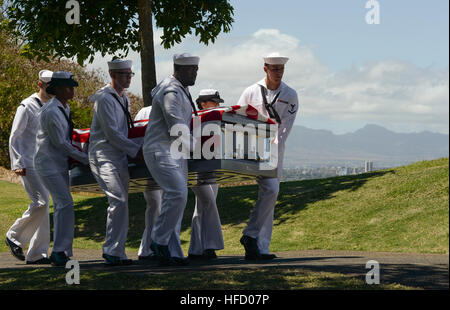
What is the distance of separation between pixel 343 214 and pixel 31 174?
661cm

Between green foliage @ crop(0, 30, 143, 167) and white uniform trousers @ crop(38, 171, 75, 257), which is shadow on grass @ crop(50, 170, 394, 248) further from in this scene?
green foliage @ crop(0, 30, 143, 167)

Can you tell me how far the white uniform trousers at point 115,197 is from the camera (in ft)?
27.3

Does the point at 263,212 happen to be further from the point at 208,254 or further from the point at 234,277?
the point at 234,277

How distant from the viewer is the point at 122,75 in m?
8.70

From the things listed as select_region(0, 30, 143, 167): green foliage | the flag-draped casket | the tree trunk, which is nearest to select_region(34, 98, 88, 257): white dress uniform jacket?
the flag-draped casket

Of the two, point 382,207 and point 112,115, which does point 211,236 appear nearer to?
point 112,115

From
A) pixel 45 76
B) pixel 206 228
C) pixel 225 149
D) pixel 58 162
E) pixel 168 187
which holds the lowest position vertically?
pixel 206 228

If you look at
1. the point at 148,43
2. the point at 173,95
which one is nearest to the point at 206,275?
the point at 173,95

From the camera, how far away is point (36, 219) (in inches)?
385

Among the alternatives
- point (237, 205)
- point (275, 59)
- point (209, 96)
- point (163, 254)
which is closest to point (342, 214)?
point (237, 205)

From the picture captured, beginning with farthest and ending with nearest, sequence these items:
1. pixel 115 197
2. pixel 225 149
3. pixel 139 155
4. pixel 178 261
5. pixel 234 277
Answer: pixel 139 155
pixel 115 197
pixel 178 261
pixel 225 149
pixel 234 277

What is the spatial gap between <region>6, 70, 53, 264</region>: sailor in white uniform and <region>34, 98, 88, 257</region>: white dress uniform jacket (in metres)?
0.73

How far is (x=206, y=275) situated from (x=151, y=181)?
220 centimetres

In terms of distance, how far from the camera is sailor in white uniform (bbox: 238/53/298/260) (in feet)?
29.3
